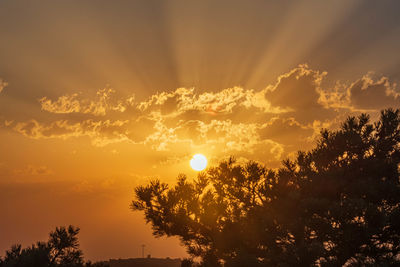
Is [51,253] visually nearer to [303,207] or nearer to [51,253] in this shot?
[51,253]

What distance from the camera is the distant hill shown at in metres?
58.4

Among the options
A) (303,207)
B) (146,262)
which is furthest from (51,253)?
(146,262)

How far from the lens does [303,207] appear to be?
1891cm

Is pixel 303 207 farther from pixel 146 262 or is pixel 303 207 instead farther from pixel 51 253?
pixel 146 262

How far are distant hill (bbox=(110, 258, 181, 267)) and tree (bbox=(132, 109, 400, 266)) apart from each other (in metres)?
39.7

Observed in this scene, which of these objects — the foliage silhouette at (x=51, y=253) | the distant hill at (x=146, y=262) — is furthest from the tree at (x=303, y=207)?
the distant hill at (x=146, y=262)

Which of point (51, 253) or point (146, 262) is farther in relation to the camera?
point (146, 262)

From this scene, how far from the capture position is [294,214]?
781 inches

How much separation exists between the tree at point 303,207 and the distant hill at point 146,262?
3967cm

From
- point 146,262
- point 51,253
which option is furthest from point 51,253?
point 146,262

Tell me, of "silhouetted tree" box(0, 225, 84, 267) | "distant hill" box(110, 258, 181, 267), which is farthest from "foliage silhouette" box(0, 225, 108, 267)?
"distant hill" box(110, 258, 181, 267)

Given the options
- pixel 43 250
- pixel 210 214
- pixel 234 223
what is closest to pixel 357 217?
pixel 234 223

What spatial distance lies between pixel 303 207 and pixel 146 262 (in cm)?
5197

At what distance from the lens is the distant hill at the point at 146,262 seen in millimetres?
58384
